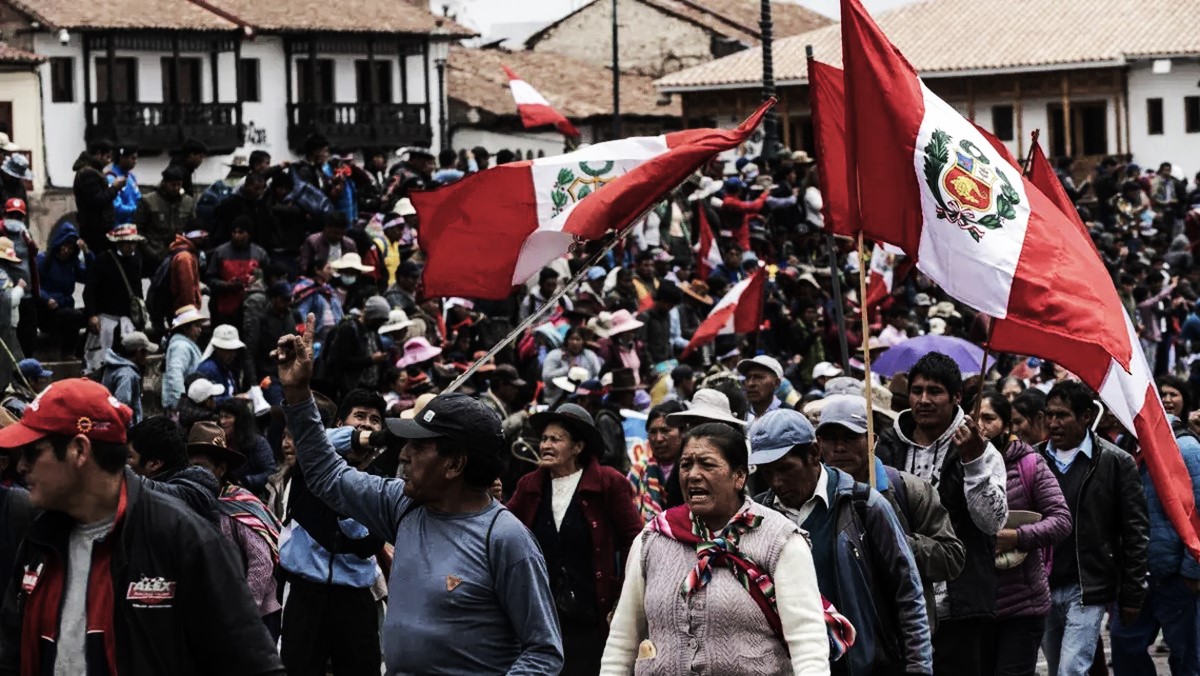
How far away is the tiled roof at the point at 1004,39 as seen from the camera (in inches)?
2334

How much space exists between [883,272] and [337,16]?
132ft

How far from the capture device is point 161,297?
18.7 meters

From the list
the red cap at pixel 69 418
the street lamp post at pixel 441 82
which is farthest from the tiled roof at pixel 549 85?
the red cap at pixel 69 418

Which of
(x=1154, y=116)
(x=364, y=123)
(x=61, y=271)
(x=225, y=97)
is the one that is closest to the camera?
(x=61, y=271)

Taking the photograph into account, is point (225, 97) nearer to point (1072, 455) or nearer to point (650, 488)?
point (650, 488)

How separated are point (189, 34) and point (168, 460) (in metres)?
52.5

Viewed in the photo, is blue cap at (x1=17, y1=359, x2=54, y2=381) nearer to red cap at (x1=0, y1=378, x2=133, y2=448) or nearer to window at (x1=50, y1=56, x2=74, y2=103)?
red cap at (x1=0, y1=378, x2=133, y2=448)

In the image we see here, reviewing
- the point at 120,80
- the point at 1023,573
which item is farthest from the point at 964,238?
the point at 120,80

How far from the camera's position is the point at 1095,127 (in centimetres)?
6119

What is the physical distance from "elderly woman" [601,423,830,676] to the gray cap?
5.07 ft

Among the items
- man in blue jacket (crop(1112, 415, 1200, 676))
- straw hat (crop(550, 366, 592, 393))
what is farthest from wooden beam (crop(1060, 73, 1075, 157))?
man in blue jacket (crop(1112, 415, 1200, 676))

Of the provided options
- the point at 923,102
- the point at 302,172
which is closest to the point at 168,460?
the point at 923,102

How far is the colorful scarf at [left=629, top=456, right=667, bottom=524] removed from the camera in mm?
11734

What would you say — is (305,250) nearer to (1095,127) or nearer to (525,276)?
(525,276)
